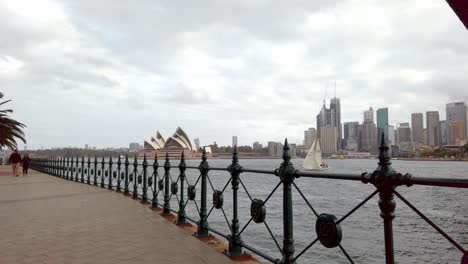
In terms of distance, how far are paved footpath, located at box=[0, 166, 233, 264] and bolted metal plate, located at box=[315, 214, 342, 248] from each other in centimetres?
216

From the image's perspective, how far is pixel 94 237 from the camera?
22.0 ft

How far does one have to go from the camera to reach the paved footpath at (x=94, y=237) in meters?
5.43

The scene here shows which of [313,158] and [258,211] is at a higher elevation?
[258,211]

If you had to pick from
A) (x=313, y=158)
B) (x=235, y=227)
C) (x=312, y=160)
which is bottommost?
(x=312, y=160)

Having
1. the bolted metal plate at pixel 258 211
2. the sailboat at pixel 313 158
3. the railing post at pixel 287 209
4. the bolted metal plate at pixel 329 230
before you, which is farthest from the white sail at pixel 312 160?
the bolted metal plate at pixel 329 230

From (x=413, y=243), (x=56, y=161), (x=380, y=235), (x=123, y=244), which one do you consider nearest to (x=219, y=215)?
(x=380, y=235)

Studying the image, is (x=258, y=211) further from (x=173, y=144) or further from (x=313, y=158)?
(x=173, y=144)

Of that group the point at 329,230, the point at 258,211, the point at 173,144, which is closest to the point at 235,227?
the point at 258,211

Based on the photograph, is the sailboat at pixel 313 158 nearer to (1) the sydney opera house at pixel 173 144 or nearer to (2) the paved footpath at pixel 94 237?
(1) the sydney opera house at pixel 173 144

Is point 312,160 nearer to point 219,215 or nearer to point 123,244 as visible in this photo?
point 219,215

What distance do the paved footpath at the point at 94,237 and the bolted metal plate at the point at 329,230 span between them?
216 cm

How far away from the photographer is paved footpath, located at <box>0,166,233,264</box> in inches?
214

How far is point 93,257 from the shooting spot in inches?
213

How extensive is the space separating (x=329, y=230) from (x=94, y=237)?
471cm
